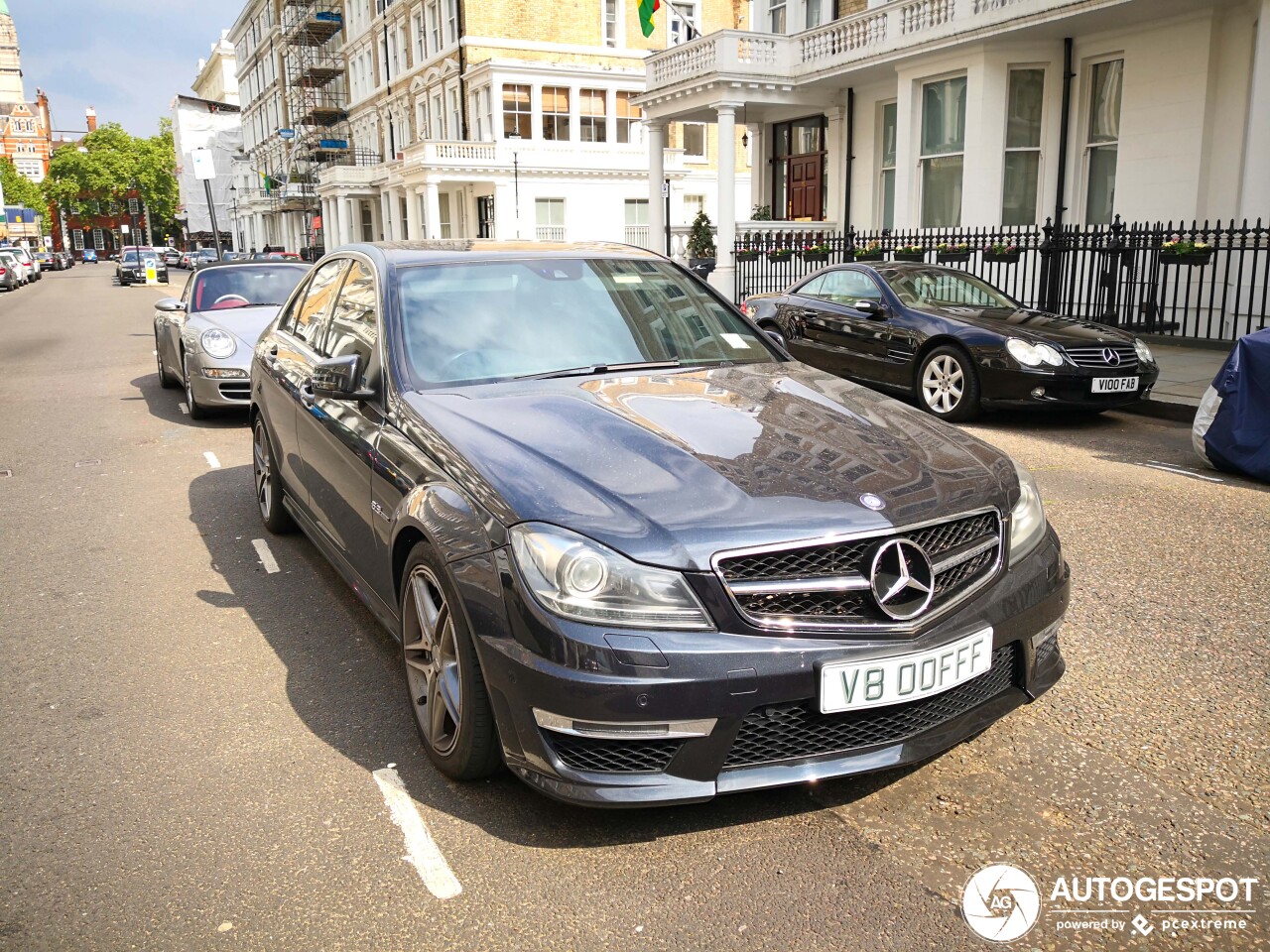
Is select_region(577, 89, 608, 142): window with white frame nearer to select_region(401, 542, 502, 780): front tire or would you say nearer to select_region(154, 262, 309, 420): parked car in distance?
select_region(154, 262, 309, 420): parked car in distance

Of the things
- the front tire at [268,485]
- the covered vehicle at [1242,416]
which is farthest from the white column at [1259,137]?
the front tire at [268,485]

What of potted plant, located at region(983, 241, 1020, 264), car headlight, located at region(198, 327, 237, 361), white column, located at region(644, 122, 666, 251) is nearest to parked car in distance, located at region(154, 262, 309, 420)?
car headlight, located at region(198, 327, 237, 361)

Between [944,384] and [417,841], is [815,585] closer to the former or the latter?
[417,841]

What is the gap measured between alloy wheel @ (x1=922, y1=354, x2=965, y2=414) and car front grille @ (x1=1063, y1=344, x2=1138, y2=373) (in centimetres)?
95

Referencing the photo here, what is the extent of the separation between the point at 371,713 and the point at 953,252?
1474cm

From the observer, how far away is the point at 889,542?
2.75 metres

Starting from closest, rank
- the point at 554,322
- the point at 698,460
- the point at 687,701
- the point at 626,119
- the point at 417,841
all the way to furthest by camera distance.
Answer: the point at 687,701 → the point at 417,841 → the point at 698,460 → the point at 554,322 → the point at 626,119

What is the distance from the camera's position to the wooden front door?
2467cm

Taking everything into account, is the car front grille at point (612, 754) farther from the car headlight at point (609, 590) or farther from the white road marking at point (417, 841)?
the white road marking at point (417, 841)

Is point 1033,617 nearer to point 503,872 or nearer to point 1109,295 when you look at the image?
point 503,872

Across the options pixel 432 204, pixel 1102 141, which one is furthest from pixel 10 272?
pixel 1102 141

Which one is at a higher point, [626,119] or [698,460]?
[626,119]

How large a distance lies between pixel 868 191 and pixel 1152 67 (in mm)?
7195

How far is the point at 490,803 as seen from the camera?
3.10 m
